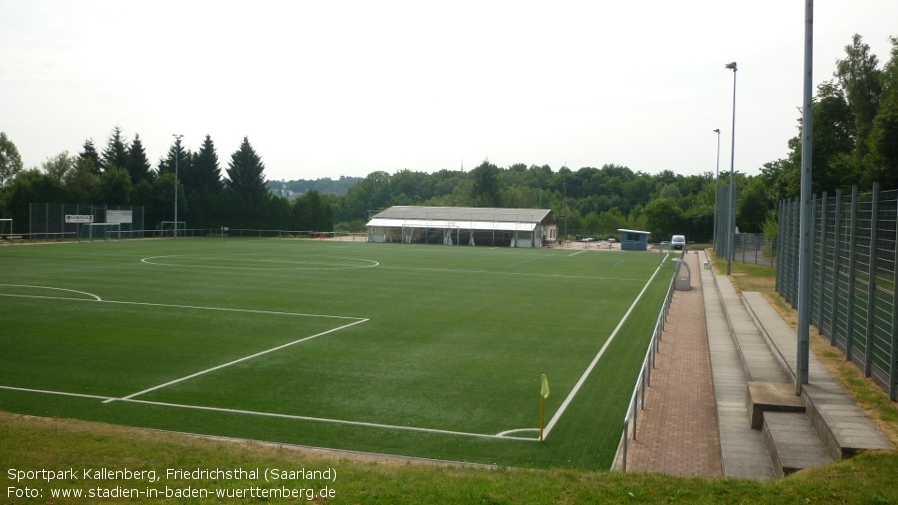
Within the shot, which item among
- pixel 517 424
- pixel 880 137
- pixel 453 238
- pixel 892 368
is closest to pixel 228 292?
pixel 517 424

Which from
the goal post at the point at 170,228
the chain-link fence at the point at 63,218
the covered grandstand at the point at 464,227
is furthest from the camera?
the goal post at the point at 170,228

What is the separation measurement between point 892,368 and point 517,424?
6.19 m

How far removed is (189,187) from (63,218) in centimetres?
2706

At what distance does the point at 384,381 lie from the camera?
15.4m

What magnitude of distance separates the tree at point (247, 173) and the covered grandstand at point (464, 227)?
19.8m

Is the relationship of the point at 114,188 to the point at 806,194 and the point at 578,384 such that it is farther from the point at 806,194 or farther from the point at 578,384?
the point at 806,194

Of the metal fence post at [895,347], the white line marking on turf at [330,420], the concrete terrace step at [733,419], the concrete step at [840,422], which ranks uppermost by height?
the metal fence post at [895,347]

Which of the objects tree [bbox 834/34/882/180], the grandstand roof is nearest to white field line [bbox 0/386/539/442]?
tree [bbox 834/34/882/180]

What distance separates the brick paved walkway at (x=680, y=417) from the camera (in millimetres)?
10484

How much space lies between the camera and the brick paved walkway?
1048 centimetres

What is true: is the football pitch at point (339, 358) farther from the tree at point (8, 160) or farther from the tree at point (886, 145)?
the tree at point (8, 160)

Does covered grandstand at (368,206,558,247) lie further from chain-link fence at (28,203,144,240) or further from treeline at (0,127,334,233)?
chain-link fence at (28,203,144,240)

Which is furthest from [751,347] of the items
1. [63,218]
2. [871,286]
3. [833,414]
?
[63,218]

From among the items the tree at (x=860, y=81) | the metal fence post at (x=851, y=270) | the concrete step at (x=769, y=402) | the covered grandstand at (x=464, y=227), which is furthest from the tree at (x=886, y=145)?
the covered grandstand at (x=464, y=227)
